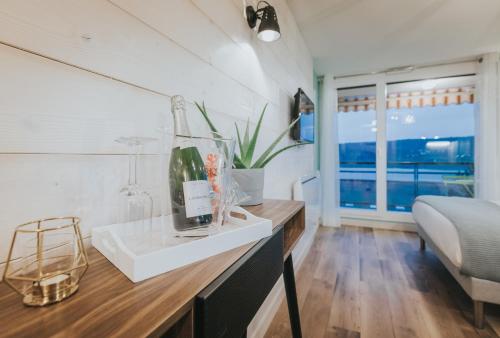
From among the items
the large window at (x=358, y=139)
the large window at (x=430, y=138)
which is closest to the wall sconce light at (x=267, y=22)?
the large window at (x=358, y=139)

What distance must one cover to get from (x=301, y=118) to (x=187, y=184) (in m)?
1.77

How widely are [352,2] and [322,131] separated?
6.55 feet

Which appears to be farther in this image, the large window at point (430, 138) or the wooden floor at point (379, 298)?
the large window at point (430, 138)

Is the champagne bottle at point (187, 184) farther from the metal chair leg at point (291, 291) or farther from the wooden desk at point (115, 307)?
the metal chair leg at point (291, 291)

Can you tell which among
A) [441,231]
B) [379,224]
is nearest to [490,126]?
[379,224]

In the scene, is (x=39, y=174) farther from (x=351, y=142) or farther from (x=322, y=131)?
(x=351, y=142)

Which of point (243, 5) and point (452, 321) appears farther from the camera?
point (452, 321)

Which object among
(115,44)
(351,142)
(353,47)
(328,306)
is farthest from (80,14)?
(351,142)

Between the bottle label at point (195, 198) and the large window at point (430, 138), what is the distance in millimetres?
4006

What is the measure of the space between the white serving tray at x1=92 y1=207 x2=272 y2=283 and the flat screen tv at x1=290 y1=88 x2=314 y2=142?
1514mm

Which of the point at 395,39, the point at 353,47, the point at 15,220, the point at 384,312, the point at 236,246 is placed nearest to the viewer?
the point at 15,220

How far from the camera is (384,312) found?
1.66m

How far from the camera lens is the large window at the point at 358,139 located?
12.9 ft

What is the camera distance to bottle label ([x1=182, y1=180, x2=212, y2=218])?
54 centimetres
